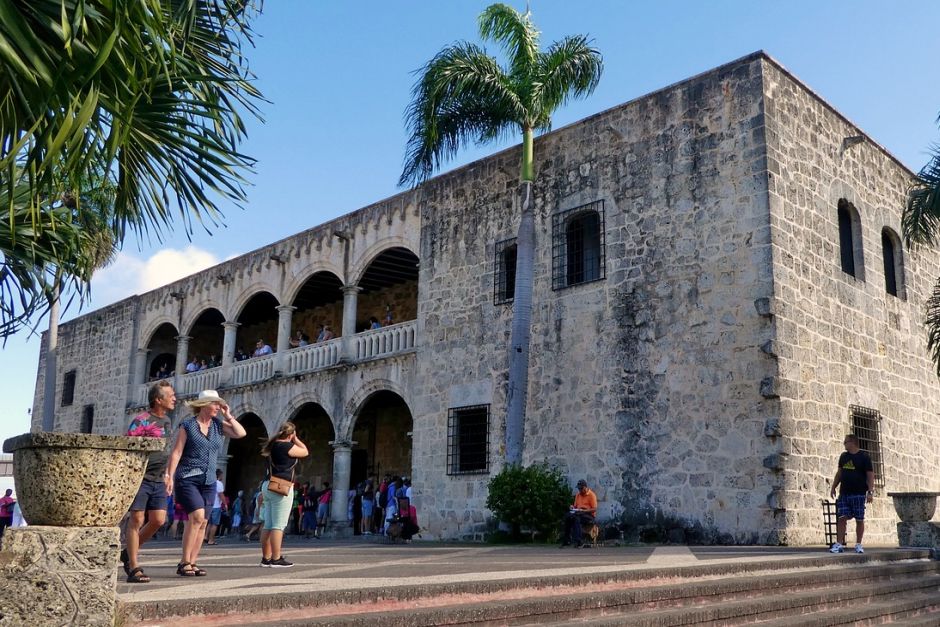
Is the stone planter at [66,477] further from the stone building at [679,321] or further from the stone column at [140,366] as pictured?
the stone column at [140,366]

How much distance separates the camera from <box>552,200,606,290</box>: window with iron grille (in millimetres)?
15266

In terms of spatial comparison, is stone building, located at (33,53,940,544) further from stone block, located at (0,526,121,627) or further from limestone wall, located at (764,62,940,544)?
stone block, located at (0,526,121,627)

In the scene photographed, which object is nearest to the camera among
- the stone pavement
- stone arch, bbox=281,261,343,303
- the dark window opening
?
the stone pavement

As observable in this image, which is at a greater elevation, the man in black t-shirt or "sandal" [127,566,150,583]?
the man in black t-shirt

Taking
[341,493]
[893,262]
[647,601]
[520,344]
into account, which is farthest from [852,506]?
[341,493]

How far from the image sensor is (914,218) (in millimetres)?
14406

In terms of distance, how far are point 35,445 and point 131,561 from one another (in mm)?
2519

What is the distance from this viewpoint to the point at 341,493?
18.9 m

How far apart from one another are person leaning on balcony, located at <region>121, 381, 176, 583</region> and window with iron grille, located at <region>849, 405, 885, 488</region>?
444 inches

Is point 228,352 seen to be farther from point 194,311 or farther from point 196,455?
point 196,455

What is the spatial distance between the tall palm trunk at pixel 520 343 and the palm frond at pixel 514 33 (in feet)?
8.26

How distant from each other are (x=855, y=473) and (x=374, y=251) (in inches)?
452

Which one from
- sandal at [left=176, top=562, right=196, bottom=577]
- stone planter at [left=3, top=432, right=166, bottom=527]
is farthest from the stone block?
sandal at [left=176, top=562, right=196, bottom=577]

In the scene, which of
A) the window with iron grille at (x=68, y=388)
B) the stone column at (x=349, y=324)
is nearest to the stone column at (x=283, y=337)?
the stone column at (x=349, y=324)
